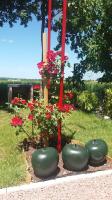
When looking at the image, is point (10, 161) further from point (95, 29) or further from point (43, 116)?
point (95, 29)

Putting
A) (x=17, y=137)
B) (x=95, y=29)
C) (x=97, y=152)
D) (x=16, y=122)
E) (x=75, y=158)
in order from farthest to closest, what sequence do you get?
(x=95, y=29) → (x=17, y=137) → (x=16, y=122) → (x=97, y=152) → (x=75, y=158)

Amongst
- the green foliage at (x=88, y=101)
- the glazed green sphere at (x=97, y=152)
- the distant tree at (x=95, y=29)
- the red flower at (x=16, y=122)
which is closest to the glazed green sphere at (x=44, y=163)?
the glazed green sphere at (x=97, y=152)

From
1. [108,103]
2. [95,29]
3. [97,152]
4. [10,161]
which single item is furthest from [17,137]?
[95,29]

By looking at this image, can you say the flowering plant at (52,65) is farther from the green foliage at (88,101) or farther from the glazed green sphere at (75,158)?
the green foliage at (88,101)

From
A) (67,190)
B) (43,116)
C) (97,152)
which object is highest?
(43,116)

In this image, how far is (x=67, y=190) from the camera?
8.30 m

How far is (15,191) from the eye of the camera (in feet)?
26.4

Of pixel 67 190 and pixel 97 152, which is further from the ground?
pixel 97 152

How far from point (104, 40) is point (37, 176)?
13.3m

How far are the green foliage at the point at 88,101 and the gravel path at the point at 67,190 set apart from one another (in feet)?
29.3

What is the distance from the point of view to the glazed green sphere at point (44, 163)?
9.09 metres

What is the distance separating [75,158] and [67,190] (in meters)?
1.27

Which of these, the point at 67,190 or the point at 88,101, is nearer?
the point at 67,190

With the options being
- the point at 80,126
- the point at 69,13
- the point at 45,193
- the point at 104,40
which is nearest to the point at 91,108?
the point at 80,126
